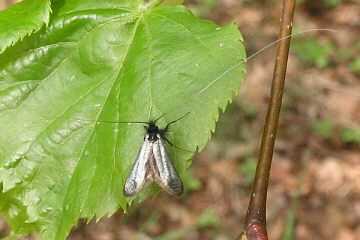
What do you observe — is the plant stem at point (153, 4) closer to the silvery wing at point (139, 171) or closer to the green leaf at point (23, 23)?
the green leaf at point (23, 23)

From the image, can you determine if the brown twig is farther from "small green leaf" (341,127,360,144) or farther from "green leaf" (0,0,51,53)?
"small green leaf" (341,127,360,144)

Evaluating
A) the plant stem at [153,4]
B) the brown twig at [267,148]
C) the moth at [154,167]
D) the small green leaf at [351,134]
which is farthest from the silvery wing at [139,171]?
the small green leaf at [351,134]

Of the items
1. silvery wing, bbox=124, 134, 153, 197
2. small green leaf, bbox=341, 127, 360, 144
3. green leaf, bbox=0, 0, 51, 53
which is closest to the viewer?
silvery wing, bbox=124, 134, 153, 197

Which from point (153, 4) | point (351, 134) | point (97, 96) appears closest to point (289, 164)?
point (351, 134)

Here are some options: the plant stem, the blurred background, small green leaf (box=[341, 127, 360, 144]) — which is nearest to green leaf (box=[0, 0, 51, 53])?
the plant stem

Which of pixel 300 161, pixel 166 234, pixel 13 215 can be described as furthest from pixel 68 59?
pixel 300 161

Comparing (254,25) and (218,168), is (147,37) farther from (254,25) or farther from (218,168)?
(254,25)
